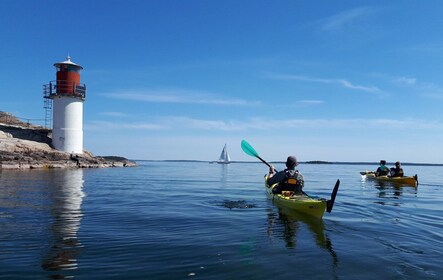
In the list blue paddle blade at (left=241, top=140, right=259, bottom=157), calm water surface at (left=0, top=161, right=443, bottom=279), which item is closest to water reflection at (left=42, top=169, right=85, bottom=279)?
calm water surface at (left=0, top=161, right=443, bottom=279)

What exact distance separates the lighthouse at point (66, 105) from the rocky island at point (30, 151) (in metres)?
1.73

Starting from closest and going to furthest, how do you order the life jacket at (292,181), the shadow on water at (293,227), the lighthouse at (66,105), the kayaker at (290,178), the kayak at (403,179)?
1. the shadow on water at (293,227)
2. the kayaker at (290,178)
3. the life jacket at (292,181)
4. the kayak at (403,179)
5. the lighthouse at (66,105)

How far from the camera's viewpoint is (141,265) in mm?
6734

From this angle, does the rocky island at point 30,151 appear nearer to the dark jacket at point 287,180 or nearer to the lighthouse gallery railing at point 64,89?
the lighthouse gallery railing at point 64,89

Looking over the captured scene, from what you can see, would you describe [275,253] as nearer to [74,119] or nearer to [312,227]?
[312,227]

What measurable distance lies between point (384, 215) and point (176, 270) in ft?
32.9

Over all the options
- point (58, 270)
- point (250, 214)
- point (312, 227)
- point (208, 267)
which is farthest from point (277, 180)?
point (58, 270)

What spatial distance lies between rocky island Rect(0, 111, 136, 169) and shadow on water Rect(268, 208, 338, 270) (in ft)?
114

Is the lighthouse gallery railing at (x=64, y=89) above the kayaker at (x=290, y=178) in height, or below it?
above

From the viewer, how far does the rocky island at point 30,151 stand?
39.5m

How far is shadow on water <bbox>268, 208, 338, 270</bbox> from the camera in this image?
8.65m

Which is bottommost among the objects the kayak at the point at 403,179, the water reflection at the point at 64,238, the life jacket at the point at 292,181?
the water reflection at the point at 64,238

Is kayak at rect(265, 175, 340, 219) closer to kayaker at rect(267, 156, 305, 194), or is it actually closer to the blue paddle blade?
kayaker at rect(267, 156, 305, 194)

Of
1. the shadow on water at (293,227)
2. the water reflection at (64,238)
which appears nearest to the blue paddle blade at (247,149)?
the shadow on water at (293,227)
